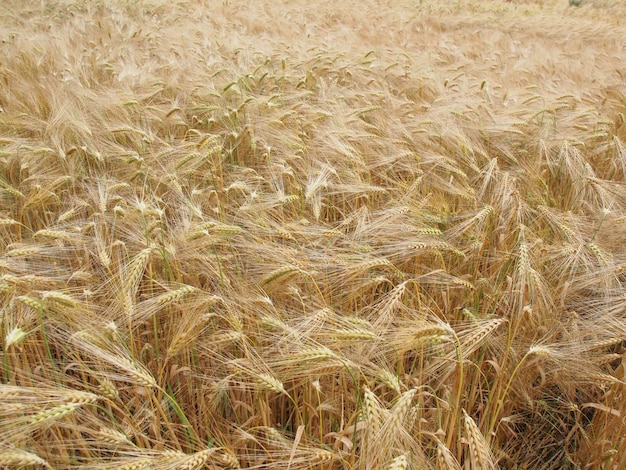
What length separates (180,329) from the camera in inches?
47.3

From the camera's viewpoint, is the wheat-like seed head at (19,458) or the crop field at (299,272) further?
the crop field at (299,272)

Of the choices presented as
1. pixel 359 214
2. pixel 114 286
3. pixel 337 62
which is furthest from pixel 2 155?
pixel 337 62

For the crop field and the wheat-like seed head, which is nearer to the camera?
the wheat-like seed head

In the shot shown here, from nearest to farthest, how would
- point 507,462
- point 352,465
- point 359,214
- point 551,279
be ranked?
point 352,465
point 507,462
point 551,279
point 359,214

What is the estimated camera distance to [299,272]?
53.1 inches

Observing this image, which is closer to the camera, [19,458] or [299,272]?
[19,458]

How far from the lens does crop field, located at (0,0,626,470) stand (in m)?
1.12

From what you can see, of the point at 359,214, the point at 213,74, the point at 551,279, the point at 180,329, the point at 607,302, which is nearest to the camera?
the point at 180,329

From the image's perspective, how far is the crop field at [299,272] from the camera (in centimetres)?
112

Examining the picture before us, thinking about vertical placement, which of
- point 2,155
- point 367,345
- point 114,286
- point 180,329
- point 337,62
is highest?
point 337,62

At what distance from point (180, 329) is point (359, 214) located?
0.95 meters

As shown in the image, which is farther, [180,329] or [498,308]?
[498,308]

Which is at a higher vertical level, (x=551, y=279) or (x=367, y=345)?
(x=367, y=345)

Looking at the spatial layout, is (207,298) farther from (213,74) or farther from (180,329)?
(213,74)
